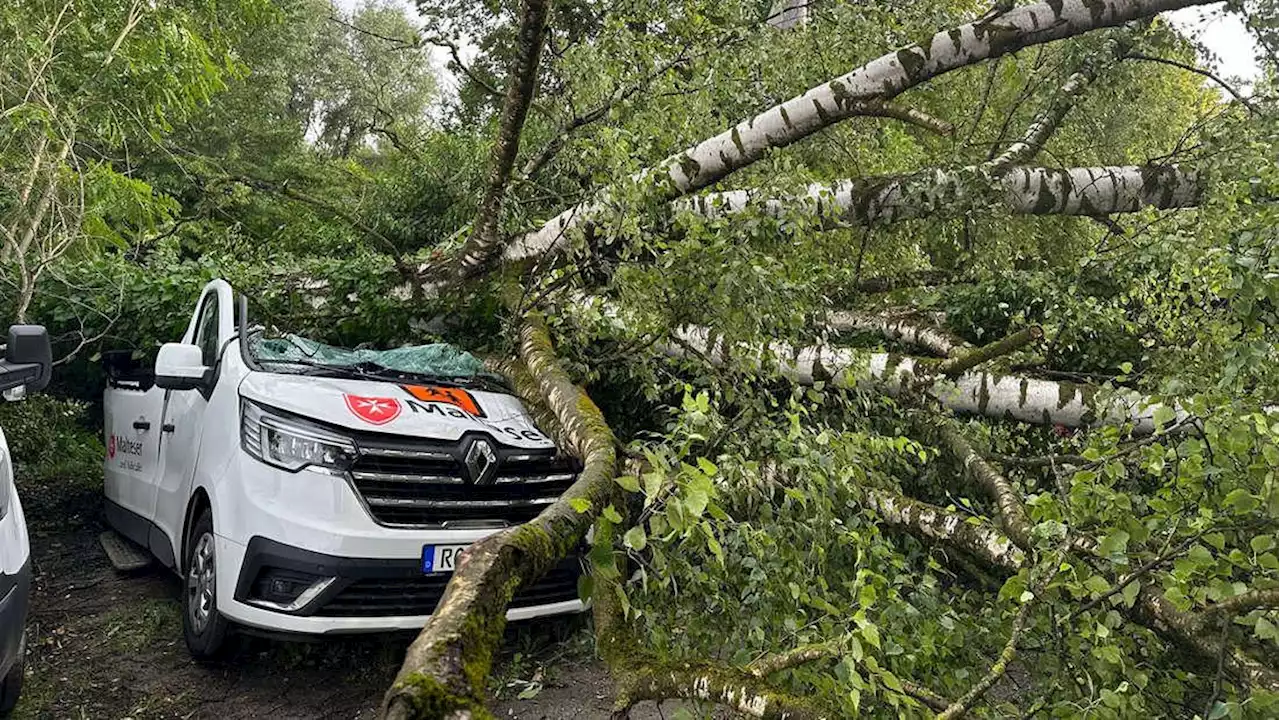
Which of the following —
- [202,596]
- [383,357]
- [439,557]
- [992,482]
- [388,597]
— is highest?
[383,357]

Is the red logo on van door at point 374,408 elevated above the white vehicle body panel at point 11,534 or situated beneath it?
elevated above

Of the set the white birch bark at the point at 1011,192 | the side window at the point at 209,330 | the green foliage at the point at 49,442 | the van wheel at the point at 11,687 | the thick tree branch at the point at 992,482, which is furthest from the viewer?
the green foliage at the point at 49,442

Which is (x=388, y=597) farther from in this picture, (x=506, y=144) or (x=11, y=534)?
(x=506, y=144)

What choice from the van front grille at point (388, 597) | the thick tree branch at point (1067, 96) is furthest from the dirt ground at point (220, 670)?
the thick tree branch at point (1067, 96)

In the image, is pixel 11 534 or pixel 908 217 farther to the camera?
pixel 908 217

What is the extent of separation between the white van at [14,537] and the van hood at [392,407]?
0.84m

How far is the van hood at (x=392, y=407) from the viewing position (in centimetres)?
363

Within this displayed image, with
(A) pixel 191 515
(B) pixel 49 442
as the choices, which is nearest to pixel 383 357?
(A) pixel 191 515

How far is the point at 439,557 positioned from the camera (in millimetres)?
3580

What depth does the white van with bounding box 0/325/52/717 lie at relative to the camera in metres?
2.87

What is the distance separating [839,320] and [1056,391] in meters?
2.74

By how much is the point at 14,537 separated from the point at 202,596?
97cm

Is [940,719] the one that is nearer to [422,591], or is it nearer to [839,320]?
[422,591]

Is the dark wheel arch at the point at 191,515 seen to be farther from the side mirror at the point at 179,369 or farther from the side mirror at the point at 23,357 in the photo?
the side mirror at the point at 23,357
